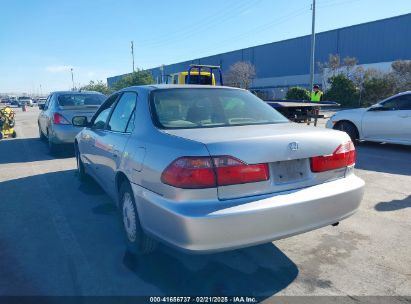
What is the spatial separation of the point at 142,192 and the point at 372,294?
80.0 inches

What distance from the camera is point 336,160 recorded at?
3023 mm

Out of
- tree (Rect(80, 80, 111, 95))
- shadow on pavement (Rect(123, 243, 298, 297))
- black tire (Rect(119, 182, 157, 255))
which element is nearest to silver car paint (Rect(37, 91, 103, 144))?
black tire (Rect(119, 182, 157, 255))

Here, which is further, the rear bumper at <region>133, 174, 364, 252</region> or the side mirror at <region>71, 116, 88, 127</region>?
the side mirror at <region>71, 116, 88, 127</region>

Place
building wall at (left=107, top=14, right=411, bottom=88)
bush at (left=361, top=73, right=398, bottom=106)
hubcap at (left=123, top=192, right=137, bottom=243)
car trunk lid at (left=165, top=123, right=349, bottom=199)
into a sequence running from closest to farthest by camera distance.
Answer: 1. car trunk lid at (left=165, top=123, right=349, bottom=199)
2. hubcap at (left=123, top=192, right=137, bottom=243)
3. bush at (left=361, top=73, right=398, bottom=106)
4. building wall at (left=107, top=14, right=411, bottom=88)

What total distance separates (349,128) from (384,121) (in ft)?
3.39

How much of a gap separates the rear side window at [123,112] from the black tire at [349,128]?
24.7ft

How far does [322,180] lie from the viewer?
2943 millimetres

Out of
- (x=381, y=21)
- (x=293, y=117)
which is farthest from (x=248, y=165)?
(x=381, y=21)

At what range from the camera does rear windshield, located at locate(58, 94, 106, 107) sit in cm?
894

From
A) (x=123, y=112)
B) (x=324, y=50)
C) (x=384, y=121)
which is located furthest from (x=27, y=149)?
(x=324, y=50)

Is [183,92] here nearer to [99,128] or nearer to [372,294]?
[99,128]

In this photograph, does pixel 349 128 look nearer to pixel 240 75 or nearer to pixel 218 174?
pixel 218 174

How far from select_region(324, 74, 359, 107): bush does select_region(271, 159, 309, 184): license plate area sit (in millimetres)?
26511

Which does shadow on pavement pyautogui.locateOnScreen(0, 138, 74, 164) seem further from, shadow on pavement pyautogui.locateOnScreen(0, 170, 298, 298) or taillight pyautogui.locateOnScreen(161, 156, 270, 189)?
taillight pyautogui.locateOnScreen(161, 156, 270, 189)
